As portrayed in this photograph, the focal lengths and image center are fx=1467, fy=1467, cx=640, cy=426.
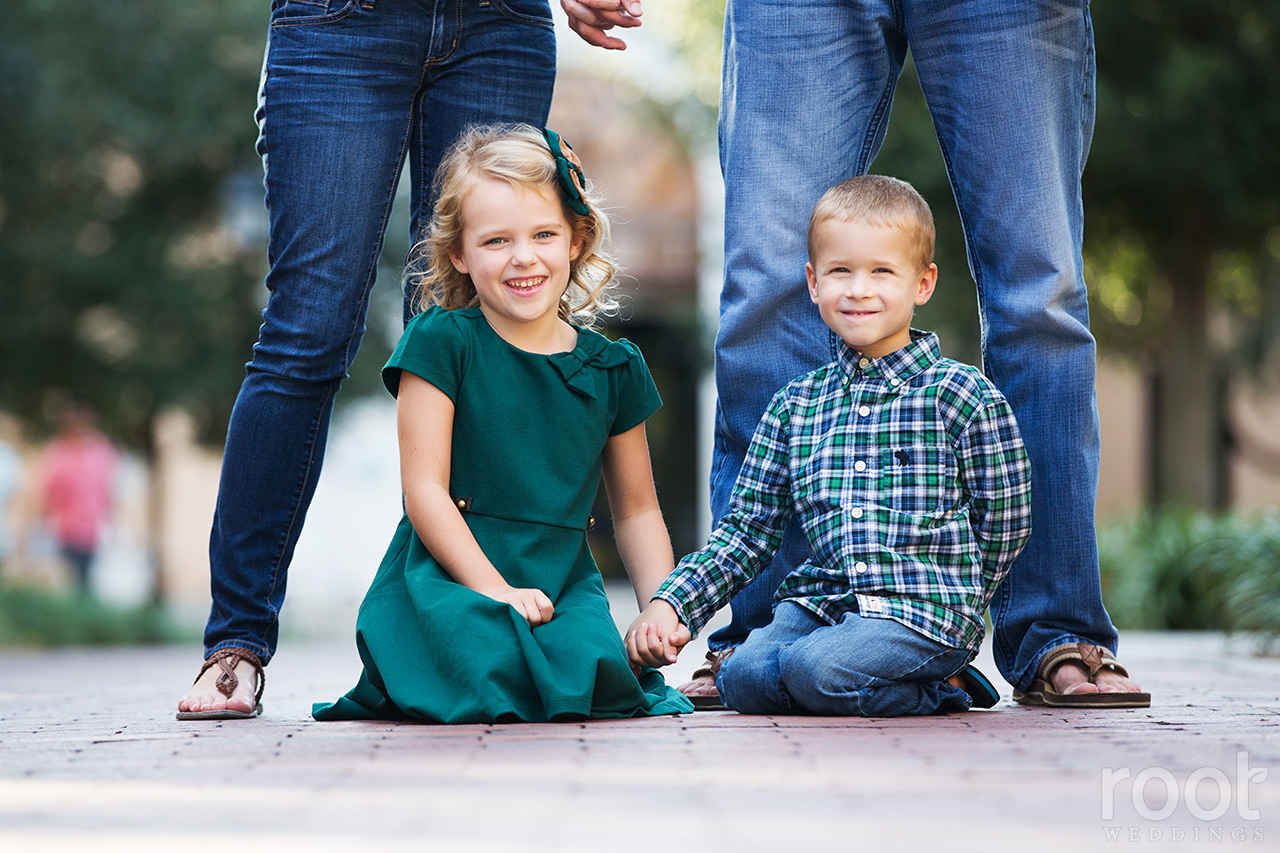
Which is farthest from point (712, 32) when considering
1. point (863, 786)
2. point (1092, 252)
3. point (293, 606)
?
point (863, 786)

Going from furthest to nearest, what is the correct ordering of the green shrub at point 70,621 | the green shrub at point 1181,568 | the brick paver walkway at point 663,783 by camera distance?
the green shrub at point 70,621, the green shrub at point 1181,568, the brick paver walkway at point 663,783

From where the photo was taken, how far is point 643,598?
2.92 meters

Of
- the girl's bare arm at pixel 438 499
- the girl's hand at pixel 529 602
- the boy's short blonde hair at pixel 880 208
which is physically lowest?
the girl's hand at pixel 529 602

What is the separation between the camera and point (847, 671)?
2570 mm

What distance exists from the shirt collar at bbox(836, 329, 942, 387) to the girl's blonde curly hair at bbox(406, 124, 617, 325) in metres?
0.62

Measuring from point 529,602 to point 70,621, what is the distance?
813 cm

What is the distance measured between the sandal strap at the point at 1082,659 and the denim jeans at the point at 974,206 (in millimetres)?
31

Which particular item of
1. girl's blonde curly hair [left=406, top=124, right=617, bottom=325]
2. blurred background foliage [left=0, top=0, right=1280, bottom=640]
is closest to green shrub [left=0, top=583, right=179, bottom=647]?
blurred background foliage [left=0, top=0, right=1280, bottom=640]

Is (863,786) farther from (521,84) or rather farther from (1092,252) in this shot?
(1092,252)

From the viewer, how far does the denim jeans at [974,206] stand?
283cm

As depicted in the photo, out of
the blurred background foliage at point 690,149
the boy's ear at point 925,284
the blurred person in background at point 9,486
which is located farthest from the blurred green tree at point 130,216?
the boy's ear at point 925,284

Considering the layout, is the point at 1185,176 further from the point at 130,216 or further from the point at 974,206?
the point at 130,216

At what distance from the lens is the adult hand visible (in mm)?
2992

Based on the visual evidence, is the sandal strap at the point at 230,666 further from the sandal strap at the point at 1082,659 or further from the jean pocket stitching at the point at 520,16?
the sandal strap at the point at 1082,659
